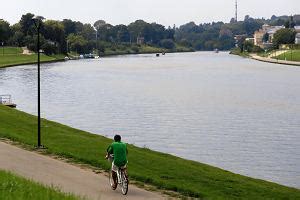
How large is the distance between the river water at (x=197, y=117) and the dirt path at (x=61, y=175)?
1242 cm

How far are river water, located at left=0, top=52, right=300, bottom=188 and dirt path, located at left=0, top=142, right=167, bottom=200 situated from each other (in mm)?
12423

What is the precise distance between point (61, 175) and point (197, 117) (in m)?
35.8

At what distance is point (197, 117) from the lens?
56.8m

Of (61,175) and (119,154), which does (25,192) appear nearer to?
(119,154)

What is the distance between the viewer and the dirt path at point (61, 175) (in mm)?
19266

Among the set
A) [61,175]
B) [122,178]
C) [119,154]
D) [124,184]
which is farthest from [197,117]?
[119,154]

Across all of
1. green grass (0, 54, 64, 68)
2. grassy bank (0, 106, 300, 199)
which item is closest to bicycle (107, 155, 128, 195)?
grassy bank (0, 106, 300, 199)

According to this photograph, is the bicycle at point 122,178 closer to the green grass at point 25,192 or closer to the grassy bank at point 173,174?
the grassy bank at point 173,174

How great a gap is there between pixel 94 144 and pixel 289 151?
14.7m

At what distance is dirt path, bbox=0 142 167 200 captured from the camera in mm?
19266

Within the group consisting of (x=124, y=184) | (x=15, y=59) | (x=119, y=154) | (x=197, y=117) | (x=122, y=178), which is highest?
(x=15, y=59)

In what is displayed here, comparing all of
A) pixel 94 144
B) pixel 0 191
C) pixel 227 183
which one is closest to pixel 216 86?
pixel 94 144

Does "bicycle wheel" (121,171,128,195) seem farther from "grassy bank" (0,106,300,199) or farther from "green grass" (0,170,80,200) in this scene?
"green grass" (0,170,80,200)

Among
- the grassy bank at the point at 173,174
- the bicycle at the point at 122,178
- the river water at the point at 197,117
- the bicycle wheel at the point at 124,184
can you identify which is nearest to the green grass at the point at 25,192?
the bicycle at the point at 122,178
